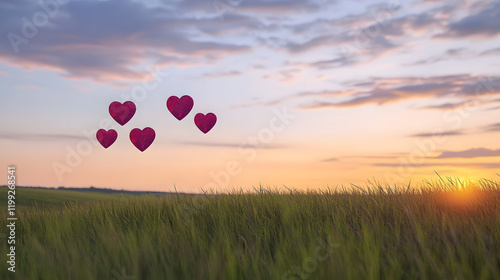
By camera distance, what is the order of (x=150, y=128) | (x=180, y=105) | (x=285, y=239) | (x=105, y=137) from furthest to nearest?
(x=105, y=137) < (x=150, y=128) < (x=180, y=105) < (x=285, y=239)

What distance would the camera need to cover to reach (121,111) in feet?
35.1

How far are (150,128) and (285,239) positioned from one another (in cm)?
708

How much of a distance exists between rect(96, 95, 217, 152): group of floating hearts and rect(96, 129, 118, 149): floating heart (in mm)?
668

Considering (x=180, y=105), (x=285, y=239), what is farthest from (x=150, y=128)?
(x=285, y=239)

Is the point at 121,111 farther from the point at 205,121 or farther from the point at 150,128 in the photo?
the point at 205,121

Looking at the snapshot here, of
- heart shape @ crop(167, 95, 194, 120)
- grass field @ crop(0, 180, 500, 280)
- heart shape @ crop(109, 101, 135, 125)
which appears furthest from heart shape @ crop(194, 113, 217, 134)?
grass field @ crop(0, 180, 500, 280)

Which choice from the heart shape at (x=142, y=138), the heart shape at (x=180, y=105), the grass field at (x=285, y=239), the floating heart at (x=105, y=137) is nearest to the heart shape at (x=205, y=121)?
the heart shape at (x=180, y=105)

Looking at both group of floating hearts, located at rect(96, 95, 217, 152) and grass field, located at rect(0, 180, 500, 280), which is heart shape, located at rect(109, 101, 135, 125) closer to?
group of floating hearts, located at rect(96, 95, 217, 152)

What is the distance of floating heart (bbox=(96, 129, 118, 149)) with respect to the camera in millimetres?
11102

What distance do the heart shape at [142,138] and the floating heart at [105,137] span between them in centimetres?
69

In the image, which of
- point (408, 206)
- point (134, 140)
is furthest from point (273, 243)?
point (134, 140)

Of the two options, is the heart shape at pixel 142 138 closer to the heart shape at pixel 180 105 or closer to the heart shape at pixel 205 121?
the heart shape at pixel 180 105

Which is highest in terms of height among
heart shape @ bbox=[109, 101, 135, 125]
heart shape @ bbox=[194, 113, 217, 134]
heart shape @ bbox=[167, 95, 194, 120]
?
heart shape @ bbox=[109, 101, 135, 125]

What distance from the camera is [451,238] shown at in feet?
14.6
